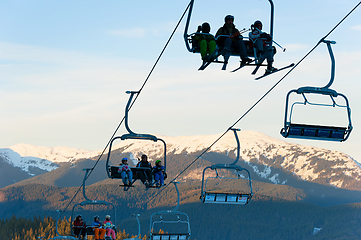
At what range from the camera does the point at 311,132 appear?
50.9ft

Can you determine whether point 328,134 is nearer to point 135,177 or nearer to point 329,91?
point 329,91

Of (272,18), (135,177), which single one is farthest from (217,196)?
(272,18)

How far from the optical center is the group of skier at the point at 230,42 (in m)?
19.4

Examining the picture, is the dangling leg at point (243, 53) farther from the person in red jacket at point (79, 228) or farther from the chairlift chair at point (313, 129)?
the person in red jacket at point (79, 228)

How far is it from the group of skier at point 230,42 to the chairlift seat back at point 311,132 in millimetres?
4240

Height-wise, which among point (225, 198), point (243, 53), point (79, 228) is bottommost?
point (79, 228)

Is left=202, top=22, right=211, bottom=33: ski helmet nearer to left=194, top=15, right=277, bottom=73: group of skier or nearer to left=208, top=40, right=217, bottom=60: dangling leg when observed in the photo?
left=194, top=15, right=277, bottom=73: group of skier

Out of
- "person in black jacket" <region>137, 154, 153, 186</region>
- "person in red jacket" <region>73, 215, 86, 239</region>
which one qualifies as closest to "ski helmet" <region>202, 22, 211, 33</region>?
"person in black jacket" <region>137, 154, 153, 186</region>

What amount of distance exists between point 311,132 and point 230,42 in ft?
18.7

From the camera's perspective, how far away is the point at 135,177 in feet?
91.4

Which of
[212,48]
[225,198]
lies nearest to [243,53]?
[212,48]

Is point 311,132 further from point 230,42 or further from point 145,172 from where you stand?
point 145,172

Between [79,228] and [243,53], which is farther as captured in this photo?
[79,228]

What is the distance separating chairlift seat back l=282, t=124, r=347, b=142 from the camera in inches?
609
